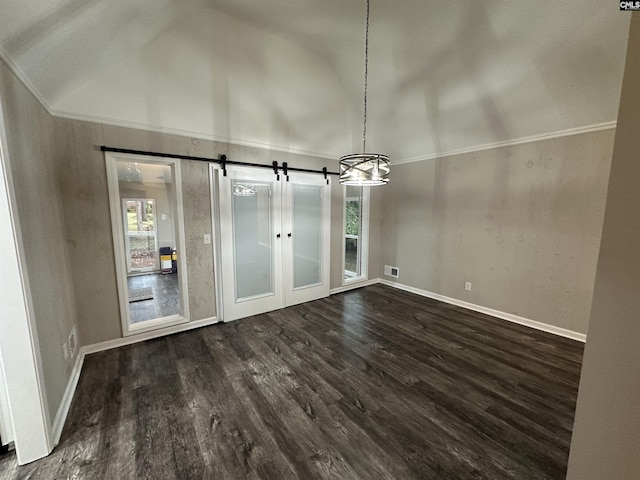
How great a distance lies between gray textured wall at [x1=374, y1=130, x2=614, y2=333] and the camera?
2.88 meters

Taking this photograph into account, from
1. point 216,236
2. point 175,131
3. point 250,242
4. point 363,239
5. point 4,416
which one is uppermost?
point 175,131

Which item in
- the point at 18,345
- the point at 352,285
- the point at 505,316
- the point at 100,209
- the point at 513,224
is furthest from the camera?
the point at 352,285

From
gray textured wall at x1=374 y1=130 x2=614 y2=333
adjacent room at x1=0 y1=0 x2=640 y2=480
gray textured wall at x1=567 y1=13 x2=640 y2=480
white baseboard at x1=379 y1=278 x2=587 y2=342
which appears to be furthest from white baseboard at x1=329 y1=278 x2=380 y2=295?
gray textured wall at x1=567 y1=13 x2=640 y2=480

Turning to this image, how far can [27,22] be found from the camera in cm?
138

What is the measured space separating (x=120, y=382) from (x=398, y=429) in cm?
225

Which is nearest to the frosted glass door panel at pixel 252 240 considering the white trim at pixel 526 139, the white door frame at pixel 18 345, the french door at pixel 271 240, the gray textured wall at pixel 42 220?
the french door at pixel 271 240

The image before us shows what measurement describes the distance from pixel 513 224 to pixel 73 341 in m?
4.94

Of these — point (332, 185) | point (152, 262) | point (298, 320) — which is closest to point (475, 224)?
point (332, 185)

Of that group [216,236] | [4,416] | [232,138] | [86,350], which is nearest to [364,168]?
[232,138]

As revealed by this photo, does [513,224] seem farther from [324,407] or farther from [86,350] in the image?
[86,350]

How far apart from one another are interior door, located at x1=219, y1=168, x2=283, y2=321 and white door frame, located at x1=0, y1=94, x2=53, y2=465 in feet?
6.17

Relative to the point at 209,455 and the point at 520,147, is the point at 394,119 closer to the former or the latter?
the point at 520,147

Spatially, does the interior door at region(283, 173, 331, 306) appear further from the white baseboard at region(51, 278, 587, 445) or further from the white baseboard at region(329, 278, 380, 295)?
the white baseboard at region(51, 278, 587, 445)

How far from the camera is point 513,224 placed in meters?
3.38
